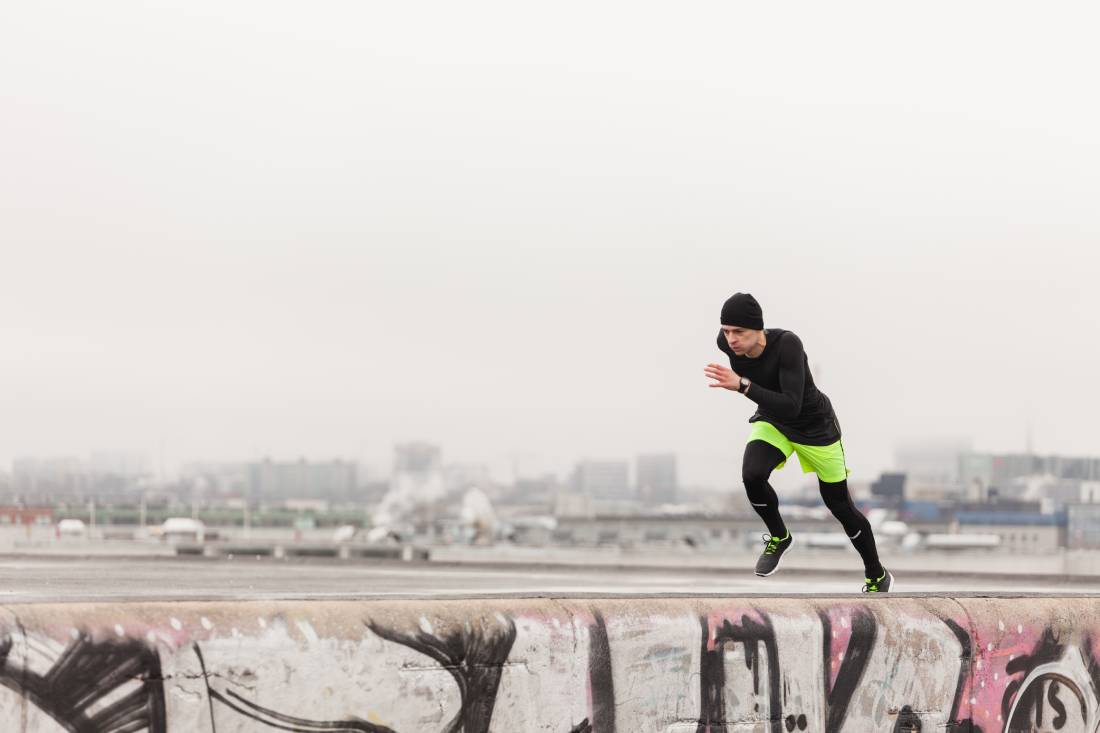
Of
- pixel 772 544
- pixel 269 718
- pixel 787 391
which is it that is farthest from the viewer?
pixel 772 544

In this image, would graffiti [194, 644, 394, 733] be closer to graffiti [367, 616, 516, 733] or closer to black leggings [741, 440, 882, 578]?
graffiti [367, 616, 516, 733]

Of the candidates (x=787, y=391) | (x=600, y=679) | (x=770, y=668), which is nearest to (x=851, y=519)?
(x=787, y=391)

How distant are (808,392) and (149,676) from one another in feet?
15.3

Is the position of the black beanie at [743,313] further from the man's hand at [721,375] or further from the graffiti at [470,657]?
the graffiti at [470,657]

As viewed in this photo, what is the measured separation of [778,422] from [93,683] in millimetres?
4681

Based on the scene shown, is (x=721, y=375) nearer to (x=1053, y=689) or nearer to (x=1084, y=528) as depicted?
(x=1053, y=689)

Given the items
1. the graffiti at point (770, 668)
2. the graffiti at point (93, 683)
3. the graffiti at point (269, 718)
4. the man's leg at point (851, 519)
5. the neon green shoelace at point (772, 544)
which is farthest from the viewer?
the neon green shoelace at point (772, 544)

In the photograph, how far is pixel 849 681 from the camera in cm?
644

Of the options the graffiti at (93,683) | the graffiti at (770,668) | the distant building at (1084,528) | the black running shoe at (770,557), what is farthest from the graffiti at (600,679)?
the distant building at (1084,528)

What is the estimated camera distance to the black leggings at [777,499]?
8.14 meters

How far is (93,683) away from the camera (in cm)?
463

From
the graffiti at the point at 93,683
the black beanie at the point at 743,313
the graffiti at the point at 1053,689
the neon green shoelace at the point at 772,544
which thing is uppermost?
the black beanie at the point at 743,313

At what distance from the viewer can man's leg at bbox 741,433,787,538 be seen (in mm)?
8117

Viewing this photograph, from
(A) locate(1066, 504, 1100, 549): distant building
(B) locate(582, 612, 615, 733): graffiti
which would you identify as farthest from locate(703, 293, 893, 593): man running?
(A) locate(1066, 504, 1100, 549): distant building
